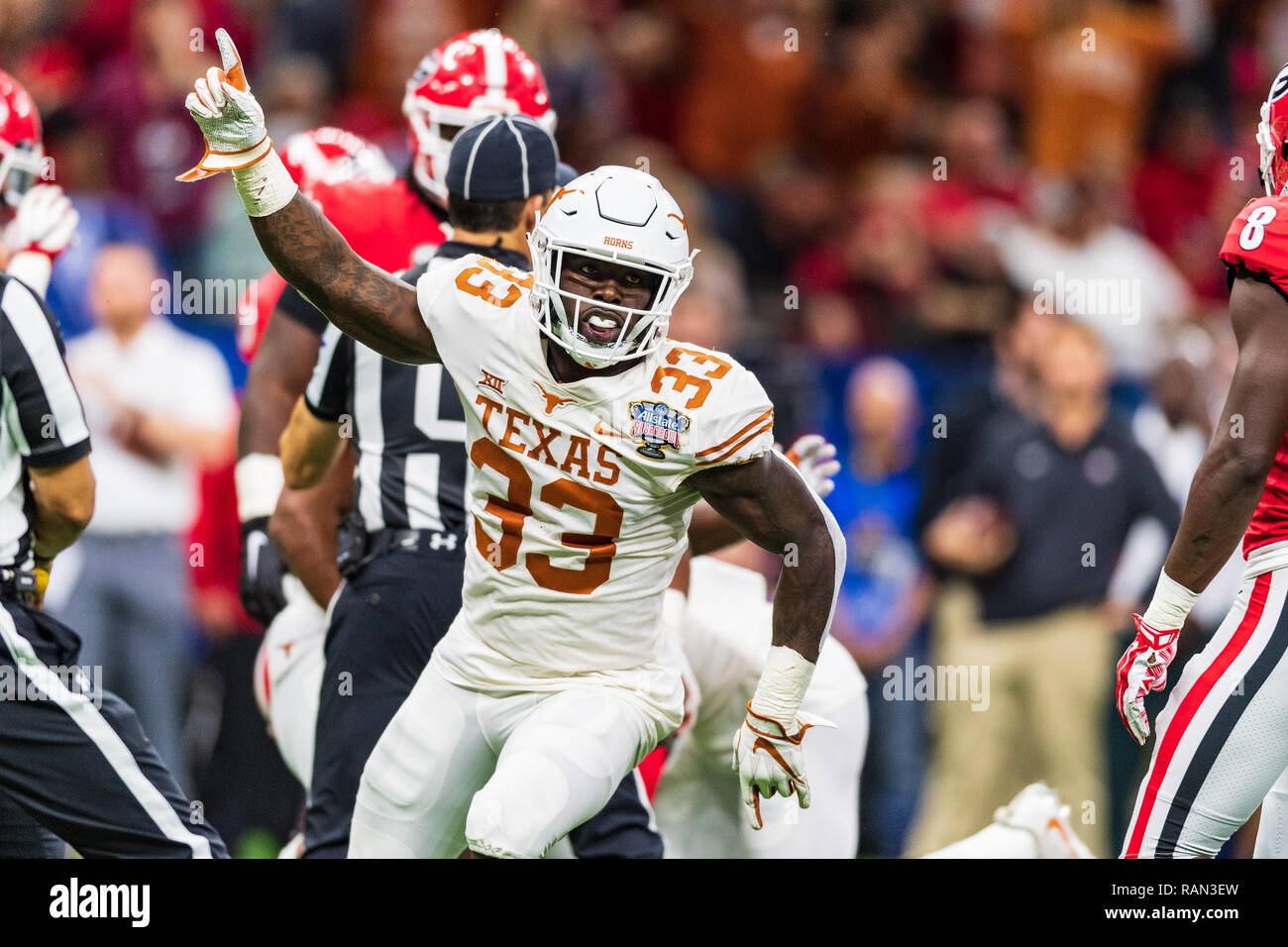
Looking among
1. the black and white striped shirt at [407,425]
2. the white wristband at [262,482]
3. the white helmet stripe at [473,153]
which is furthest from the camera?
the white wristband at [262,482]

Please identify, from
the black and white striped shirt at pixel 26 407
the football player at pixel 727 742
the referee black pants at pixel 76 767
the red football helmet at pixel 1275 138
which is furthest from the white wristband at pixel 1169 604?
the black and white striped shirt at pixel 26 407

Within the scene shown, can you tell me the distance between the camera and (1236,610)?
4.23 meters

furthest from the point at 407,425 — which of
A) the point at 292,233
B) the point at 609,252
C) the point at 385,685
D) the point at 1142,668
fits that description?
the point at 1142,668

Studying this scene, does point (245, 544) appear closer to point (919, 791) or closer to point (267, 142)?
point (267, 142)

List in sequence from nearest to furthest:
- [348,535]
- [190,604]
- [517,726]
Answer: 1. [517,726]
2. [348,535]
3. [190,604]

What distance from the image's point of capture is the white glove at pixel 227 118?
3.79 m

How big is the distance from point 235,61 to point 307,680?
7.51 feet

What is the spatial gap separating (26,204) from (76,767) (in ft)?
5.69

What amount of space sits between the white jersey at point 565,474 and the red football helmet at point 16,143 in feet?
4.77

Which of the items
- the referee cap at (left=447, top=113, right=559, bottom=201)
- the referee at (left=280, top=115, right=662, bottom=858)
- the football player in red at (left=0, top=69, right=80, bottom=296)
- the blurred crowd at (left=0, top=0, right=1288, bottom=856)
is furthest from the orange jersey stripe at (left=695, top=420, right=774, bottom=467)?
the blurred crowd at (left=0, top=0, right=1288, bottom=856)

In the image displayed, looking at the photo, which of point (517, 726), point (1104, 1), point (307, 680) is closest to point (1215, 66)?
point (1104, 1)

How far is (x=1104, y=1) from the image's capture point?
11.2 meters

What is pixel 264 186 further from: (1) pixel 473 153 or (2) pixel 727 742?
(2) pixel 727 742

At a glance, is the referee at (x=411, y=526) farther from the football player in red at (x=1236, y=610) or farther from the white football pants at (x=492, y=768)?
the football player in red at (x=1236, y=610)
